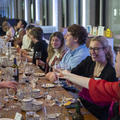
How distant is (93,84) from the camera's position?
1861 mm

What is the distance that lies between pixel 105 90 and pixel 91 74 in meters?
1.28

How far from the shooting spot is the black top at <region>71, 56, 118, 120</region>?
2396mm

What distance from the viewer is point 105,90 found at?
1787 mm

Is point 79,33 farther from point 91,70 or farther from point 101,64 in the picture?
point 101,64

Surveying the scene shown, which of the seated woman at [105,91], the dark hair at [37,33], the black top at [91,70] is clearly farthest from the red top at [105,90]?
the dark hair at [37,33]

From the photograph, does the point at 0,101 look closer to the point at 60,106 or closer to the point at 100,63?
the point at 60,106

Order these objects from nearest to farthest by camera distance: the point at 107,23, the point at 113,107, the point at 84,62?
the point at 113,107, the point at 84,62, the point at 107,23

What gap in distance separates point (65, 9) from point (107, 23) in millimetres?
3621

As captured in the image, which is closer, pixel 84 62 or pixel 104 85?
pixel 104 85

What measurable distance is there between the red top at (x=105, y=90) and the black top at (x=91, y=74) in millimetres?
485

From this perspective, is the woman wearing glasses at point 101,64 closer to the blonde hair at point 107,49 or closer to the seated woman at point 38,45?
the blonde hair at point 107,49

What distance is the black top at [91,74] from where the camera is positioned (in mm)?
2396

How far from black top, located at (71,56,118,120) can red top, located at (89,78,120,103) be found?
485 millimetres

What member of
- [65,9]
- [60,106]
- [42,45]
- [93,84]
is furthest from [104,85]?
[65,9]
